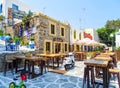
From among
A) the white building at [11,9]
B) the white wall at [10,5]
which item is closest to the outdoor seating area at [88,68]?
the white building at [11,9]

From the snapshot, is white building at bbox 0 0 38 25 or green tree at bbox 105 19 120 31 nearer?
white building at bbox 0 0 38 25

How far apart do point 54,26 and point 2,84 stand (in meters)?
10.9

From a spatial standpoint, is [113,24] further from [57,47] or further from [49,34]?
[49,34]

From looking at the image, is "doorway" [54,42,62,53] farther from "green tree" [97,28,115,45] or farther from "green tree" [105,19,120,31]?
"green tree" [105,19,120,31]

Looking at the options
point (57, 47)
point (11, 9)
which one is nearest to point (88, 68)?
point (57, 47)

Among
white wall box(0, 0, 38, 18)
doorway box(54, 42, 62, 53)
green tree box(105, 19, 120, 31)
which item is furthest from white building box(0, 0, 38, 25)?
green tree box(105, 19, 120, 31)

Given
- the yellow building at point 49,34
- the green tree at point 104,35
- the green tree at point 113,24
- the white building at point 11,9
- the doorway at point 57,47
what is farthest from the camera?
the green tree at point 113,24

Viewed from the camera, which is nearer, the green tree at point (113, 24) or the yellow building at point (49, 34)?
the yellow building at point (49, 34)

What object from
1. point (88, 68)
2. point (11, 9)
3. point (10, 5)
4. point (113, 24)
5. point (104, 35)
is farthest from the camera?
point (113, 24)

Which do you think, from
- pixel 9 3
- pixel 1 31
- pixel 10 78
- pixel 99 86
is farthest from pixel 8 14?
pixel 99 86

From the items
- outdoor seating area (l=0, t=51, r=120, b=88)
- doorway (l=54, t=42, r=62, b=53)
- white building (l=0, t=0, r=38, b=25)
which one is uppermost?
white building (l=0, t=0, r=38, b=25)

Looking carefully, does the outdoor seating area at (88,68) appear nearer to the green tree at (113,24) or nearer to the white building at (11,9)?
the white building at (11,9)

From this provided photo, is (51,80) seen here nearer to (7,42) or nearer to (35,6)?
(7,42)

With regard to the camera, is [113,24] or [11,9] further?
[113,24]
